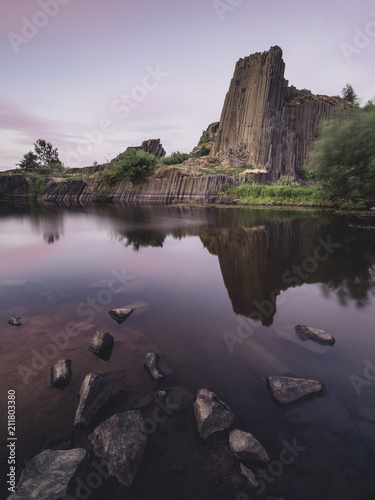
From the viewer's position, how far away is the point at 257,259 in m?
10.3

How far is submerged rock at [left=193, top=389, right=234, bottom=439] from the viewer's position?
308 centimetres

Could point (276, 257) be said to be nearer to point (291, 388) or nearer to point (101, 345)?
point (291, 388)

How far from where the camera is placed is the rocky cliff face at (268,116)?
177 feet

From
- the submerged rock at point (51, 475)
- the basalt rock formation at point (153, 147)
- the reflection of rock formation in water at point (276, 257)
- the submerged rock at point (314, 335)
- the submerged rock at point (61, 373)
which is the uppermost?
the basalt rock formation at point (153, 147)

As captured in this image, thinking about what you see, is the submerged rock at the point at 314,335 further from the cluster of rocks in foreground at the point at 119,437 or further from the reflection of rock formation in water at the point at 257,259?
the cluster of rocks in foreground at the point at 119,437

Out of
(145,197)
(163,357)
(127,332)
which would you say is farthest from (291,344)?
(145,197)

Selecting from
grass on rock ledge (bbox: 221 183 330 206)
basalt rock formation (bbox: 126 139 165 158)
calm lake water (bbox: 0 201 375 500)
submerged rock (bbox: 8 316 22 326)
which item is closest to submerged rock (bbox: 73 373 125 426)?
calm lake water (bbox: 0 201 375 500)

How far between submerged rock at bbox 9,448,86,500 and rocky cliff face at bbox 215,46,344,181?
5499cm

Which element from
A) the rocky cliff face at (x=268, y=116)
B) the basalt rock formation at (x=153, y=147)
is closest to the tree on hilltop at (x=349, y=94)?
the rocky cliff face at (x=268, y=116)

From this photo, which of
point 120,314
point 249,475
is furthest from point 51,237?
point 249,475

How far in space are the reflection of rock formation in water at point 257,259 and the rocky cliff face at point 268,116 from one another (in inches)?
1597

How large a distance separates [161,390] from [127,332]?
1856 mm

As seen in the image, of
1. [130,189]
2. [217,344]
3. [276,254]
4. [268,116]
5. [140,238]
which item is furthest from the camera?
[268,116]

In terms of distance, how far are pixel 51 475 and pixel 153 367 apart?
1.83 meters
